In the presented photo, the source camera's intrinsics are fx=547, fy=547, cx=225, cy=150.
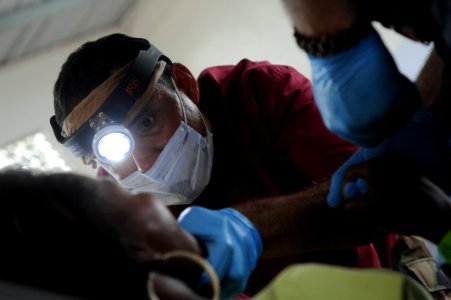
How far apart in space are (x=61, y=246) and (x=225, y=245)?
27 cm

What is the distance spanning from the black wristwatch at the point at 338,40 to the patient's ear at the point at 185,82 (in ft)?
3.11

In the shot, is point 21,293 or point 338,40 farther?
point 338,40

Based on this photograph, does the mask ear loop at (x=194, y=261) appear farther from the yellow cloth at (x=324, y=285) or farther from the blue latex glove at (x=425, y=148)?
the blue latex glove at (x=425, y=148)

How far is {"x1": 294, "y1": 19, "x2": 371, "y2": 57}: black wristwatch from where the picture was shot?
83 cm

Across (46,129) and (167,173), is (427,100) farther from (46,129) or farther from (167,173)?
(46,129)

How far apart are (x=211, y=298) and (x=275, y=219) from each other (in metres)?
0.44

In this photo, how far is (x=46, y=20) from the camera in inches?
132

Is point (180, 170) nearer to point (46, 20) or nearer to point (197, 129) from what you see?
point (197, 129)

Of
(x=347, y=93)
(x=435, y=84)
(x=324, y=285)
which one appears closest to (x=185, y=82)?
(x=435, y=84)

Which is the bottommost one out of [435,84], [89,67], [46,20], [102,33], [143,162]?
[435,84]

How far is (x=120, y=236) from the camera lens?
702 millimetres

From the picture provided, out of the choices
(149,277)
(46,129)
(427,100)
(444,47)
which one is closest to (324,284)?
(149,277)

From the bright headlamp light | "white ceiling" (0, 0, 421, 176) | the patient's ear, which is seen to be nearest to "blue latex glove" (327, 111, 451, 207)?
the bright headlamp light

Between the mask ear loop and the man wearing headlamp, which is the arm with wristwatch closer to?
the mask ear loop
